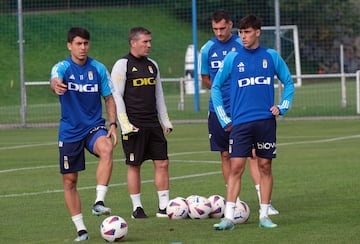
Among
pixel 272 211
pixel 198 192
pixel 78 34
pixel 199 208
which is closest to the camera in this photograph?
pixel 78 34

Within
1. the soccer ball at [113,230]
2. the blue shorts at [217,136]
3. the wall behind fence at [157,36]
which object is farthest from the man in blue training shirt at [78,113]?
the wall behind fence at [157,36]

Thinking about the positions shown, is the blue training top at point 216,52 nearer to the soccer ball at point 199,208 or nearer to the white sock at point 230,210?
the soccer ball at point 199,208

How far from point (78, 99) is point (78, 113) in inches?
5.6

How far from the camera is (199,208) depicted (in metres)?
12.2

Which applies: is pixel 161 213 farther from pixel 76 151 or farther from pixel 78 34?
pixel 78 34

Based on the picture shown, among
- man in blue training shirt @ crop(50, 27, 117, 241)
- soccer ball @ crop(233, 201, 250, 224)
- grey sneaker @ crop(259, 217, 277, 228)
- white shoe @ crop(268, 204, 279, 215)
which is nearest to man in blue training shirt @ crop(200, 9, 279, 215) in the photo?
white shoe @ crop(268, 204, 279, 215)

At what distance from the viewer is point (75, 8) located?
→ 36656 mm

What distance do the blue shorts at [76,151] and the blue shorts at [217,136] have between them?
2.17 m

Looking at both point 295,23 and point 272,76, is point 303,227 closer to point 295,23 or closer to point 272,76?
point 272,76

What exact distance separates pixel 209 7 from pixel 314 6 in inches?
129

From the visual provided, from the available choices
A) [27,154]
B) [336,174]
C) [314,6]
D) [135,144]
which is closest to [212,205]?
[135,144]

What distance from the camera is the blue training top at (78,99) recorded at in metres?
11.0

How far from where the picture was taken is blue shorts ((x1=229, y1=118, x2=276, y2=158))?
1134cm

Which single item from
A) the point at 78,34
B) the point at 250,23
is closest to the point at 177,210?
the point at 250,23
